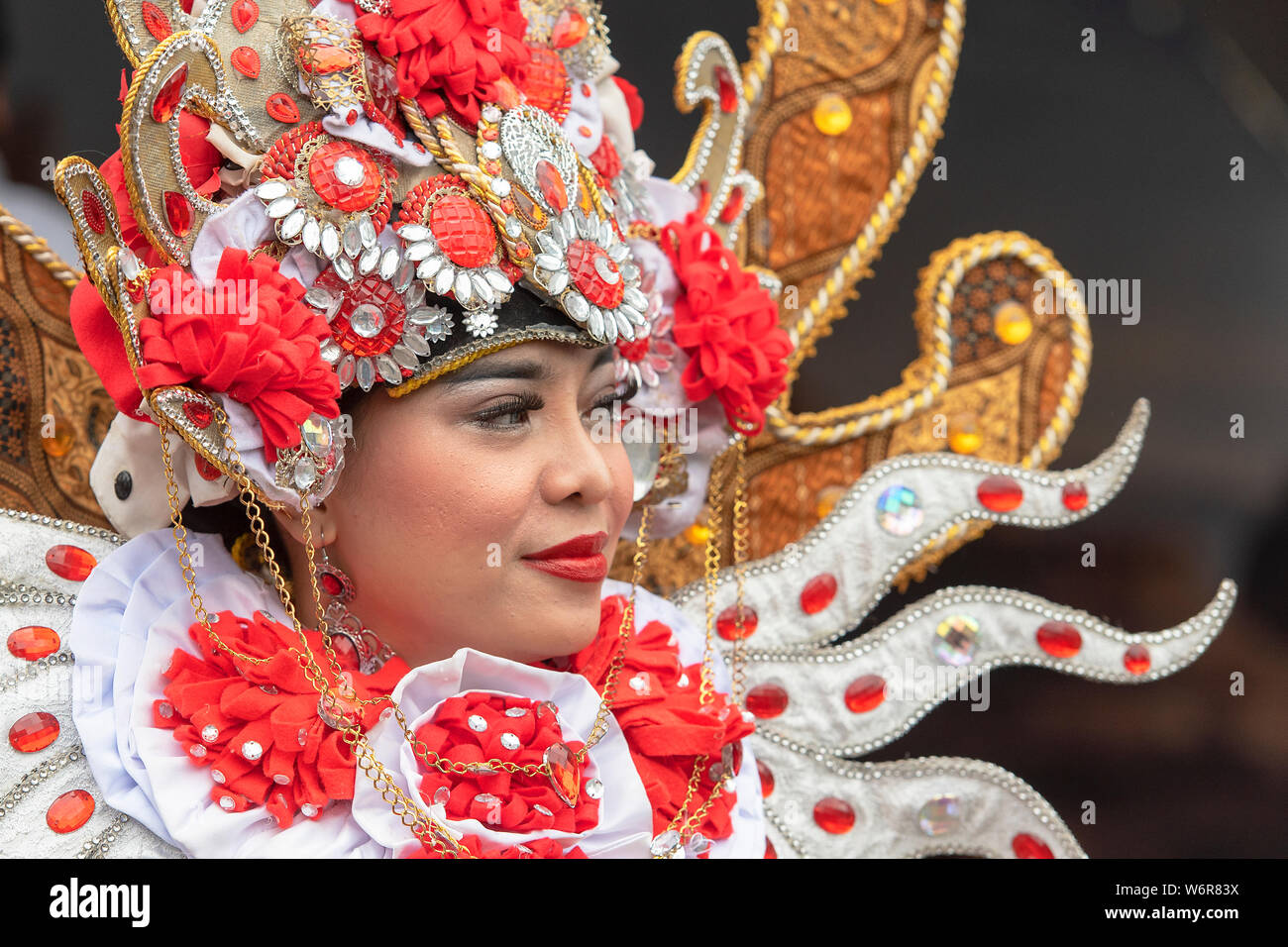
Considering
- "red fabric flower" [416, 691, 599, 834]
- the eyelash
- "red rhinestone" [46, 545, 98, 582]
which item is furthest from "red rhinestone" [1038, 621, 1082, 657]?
"red rhinestone" [46, 545, 98, 582]

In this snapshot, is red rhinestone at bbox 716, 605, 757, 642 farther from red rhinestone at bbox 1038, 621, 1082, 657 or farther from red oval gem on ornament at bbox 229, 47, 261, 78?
red oval gem on ornament at bbox 229, 47, 261, 78

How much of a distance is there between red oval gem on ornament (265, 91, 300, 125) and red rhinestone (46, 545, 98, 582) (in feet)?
2.32

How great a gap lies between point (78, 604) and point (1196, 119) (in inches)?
84.9

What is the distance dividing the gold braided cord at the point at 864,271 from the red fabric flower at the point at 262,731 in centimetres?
104

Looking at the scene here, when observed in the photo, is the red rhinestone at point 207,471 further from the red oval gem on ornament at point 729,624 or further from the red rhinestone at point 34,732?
the red oval gem on ornament at point 729,624

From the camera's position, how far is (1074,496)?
2.21 m

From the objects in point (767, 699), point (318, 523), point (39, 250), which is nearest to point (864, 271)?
point (767, 699)

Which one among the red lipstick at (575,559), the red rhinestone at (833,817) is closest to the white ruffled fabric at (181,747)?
the red lipstick at (575,559)

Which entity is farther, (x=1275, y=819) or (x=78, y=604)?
(x=1275, y=819)

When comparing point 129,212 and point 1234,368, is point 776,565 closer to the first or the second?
point 1234,368

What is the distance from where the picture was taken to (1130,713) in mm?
2275

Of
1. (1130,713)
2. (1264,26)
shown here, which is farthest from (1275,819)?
(1264,26)

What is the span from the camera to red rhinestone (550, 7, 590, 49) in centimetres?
175
